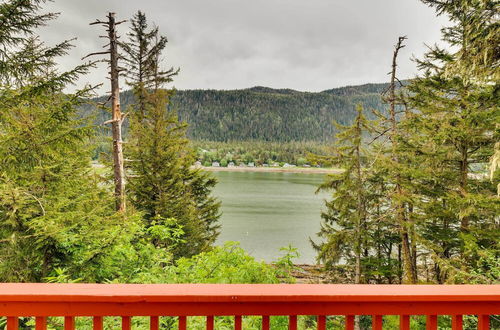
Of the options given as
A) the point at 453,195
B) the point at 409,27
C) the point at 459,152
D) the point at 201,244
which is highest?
the point at 409,27

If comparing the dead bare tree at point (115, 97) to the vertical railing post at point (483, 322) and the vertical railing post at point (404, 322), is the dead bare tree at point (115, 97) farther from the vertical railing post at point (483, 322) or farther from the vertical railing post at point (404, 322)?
the vertical railing post at point (483, 322)

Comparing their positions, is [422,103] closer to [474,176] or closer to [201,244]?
[474,176]

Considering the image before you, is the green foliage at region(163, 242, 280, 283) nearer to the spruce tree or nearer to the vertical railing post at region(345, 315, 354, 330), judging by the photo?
the vertical railing post at region(345, 315, 354, 330)

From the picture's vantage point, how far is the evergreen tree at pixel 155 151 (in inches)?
420

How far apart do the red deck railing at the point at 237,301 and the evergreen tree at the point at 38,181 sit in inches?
125

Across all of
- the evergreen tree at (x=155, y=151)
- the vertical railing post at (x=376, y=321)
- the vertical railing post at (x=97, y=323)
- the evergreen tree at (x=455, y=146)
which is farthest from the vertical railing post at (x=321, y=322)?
the evergreen tree at (x=155, y=151)

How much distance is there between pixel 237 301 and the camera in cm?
111

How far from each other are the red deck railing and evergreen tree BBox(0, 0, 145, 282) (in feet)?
10.4

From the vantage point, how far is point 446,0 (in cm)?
671

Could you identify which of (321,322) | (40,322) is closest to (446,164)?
(321,322)

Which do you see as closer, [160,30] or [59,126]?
[59,126]

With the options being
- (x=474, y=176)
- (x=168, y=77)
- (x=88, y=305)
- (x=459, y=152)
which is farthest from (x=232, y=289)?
(x=168, y=77)

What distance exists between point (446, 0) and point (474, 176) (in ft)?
18.2

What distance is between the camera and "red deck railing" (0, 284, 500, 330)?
1.08m
